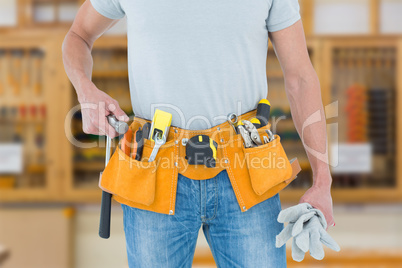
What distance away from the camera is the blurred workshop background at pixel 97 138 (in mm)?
3014

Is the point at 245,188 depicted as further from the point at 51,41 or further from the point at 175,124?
the point at 51,41

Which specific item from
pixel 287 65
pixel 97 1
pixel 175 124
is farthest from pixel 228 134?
pixel 97 1

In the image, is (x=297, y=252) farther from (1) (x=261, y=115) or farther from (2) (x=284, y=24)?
(2) (x=284, y=24)

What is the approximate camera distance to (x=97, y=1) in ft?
3.07

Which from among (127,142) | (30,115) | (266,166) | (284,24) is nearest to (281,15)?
(284,24)

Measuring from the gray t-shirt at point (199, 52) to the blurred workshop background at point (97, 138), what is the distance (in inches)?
88.4

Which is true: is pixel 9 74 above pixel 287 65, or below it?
above

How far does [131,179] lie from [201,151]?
0.16 meters

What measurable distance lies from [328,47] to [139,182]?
8.40 ft

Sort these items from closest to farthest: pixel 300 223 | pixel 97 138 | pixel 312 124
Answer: pixel 300 223
pixel 312 124
pixel 97 138

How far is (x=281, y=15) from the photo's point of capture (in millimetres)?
868

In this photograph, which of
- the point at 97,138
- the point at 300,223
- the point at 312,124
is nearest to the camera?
the point at 300,223

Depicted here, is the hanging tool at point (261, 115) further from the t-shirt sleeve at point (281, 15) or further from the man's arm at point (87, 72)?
the man's arm at point (87, 72)

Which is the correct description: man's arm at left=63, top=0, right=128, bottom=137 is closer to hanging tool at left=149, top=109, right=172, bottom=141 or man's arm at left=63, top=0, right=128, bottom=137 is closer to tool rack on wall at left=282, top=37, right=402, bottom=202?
hanging tool at left=149, top=109, right=172, bottom=141
